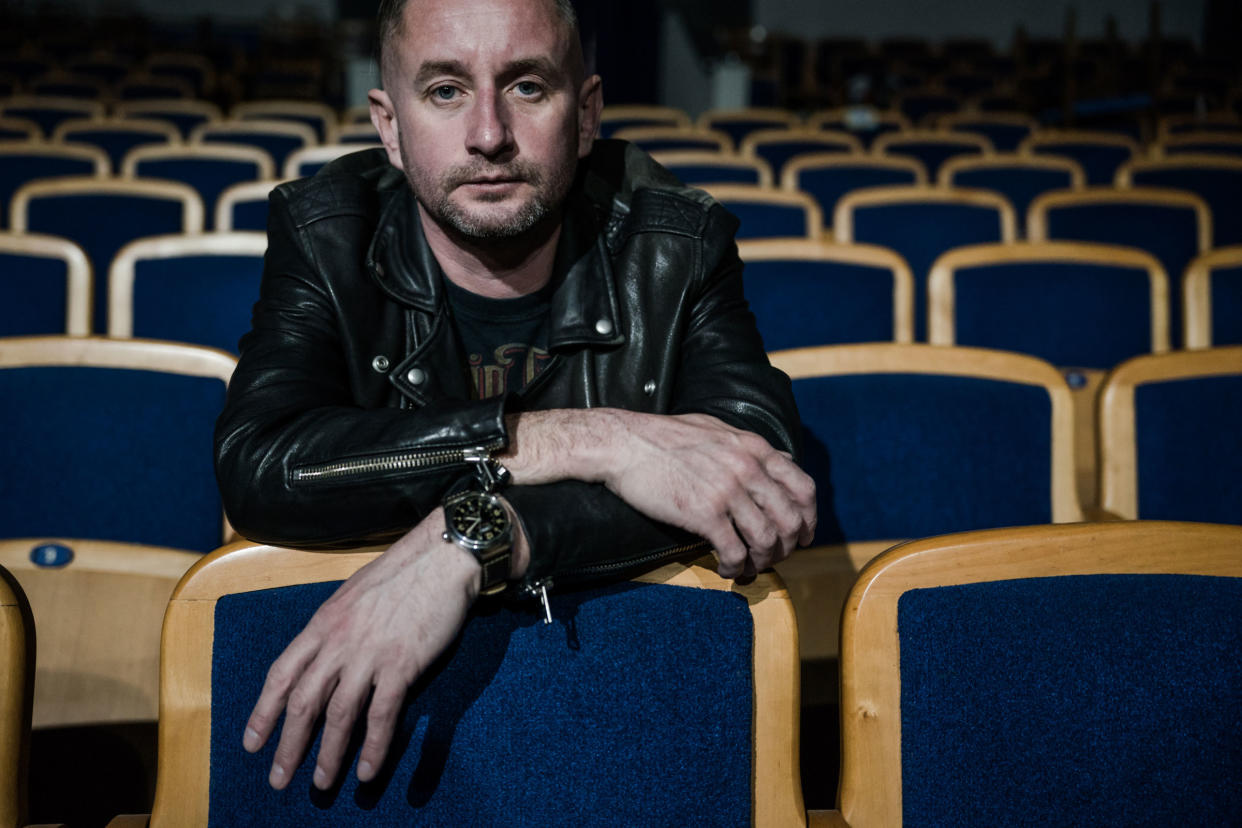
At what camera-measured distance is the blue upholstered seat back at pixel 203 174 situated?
3.69m

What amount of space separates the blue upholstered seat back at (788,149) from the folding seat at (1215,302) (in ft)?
8.90

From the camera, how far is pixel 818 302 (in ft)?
6.97

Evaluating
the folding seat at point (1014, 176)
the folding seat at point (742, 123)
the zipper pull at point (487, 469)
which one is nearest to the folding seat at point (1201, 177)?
the folding seat at point (1014, 176)

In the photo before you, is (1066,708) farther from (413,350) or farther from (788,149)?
(788,149)

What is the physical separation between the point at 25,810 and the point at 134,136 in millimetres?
4506

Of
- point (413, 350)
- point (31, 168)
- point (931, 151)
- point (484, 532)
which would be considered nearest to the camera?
point (484, 532)

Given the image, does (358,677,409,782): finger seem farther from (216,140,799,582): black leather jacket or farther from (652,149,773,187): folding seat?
(652,149,773,187): folding seat

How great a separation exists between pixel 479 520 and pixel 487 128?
0.53 meters

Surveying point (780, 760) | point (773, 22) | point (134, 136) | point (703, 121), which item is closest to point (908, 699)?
point (780, 760)

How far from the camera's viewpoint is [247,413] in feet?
3.69

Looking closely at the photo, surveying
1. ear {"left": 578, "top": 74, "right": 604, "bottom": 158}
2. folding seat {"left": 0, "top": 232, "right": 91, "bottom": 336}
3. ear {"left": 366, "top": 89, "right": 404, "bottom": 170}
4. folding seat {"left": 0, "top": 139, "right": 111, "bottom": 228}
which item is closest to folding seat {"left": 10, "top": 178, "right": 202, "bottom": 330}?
folding seat {"left": 0, "top": 232, "right": 91, "bottom": 336}

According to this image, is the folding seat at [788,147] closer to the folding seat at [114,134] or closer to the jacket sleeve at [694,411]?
the folding seat at [114,134]

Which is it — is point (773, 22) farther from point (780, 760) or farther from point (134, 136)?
point (780, 760)

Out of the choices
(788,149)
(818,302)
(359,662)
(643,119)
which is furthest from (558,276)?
(643,119)
